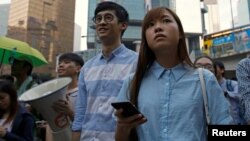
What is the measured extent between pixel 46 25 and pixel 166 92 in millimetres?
47541

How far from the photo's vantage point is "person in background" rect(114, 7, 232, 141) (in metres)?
1.57

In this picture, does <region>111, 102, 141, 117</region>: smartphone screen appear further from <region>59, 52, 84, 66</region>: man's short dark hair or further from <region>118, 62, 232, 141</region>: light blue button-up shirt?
<region>59, 52, 84, 66</region>: man's short dark hair

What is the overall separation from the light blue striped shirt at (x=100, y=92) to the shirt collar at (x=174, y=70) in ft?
1.92

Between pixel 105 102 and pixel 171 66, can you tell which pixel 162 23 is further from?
pixel 105 102

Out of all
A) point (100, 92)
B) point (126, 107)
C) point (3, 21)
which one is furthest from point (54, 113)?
→ point (3, 21)

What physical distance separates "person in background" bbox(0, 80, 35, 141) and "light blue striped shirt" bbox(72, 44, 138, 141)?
3.22 feet

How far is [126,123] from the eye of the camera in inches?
59.5

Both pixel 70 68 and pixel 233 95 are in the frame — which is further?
pixel 233 95

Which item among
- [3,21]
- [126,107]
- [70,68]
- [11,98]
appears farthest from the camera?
[3,21]

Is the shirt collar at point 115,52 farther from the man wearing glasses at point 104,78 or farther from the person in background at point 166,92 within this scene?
the person in background at point 166,92

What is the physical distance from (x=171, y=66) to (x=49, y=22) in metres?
47.6

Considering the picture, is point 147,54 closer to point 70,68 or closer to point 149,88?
point 149,88

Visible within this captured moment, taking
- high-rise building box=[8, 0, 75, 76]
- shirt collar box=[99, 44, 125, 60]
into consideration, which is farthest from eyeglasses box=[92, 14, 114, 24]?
high-rise building box=[8, 0, 75, 76]

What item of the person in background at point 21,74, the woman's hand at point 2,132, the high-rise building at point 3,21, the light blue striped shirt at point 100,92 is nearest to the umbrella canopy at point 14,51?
the person in background at point 21,74
